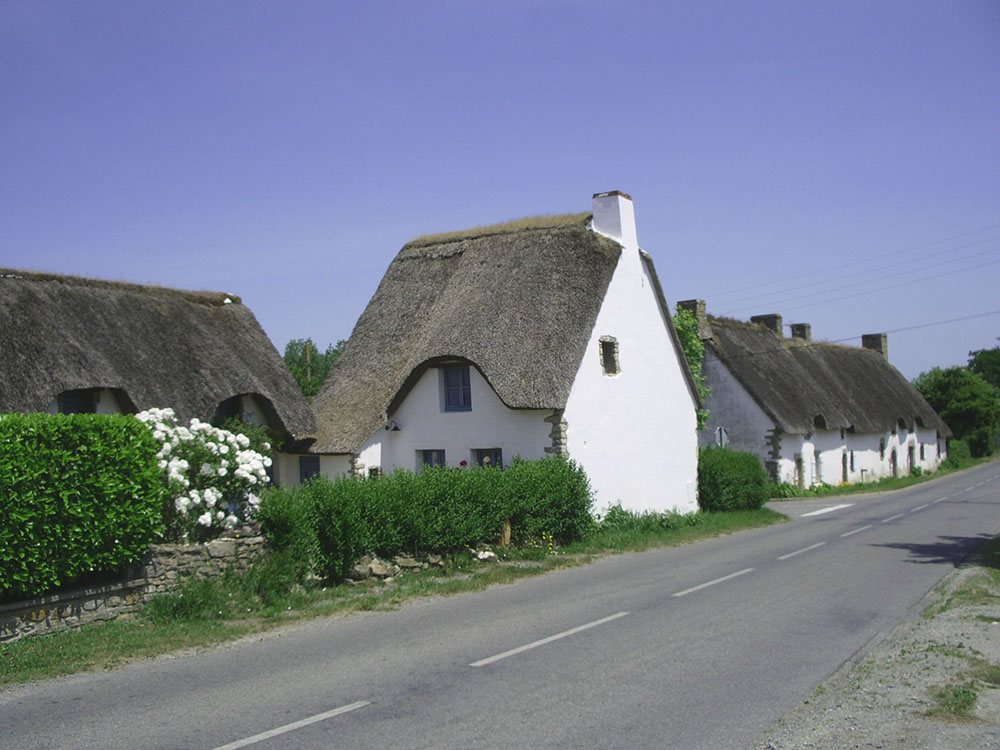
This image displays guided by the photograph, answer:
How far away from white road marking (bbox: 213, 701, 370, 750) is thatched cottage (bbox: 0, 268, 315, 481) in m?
10.4

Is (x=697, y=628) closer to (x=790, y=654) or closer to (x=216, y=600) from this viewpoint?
(x=790, y=654)

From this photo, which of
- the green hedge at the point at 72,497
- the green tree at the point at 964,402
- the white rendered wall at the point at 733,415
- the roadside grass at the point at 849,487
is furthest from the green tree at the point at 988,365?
the green hedge at the point at 72,497

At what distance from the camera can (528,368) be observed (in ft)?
67.6

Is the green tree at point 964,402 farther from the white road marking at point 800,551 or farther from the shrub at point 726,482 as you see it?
the white road marking at point 800,551

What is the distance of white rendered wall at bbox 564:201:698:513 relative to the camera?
71.1ft

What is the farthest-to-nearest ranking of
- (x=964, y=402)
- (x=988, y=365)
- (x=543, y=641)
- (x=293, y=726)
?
(x=988, y=365) → (x=964, y=402) → (x=543, y=641) → (x=293, y=726)

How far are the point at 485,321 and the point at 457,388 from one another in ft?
6.02

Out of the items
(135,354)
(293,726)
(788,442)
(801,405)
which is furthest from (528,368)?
(801,405)

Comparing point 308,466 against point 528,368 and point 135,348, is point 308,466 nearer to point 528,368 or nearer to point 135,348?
point 135,348

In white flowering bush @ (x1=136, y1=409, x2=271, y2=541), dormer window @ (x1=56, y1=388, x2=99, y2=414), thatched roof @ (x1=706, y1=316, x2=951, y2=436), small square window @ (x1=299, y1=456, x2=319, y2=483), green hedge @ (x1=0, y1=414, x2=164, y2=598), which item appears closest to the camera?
green hedge @ (x1=0, y1=414, x2=164, y2=598)

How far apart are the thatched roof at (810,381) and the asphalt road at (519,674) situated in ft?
75.9

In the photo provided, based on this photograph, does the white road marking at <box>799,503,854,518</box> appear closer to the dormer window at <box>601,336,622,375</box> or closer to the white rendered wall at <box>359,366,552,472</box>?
the dormer window at <box>601,336,622,375</box>

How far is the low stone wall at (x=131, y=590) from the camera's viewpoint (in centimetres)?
985

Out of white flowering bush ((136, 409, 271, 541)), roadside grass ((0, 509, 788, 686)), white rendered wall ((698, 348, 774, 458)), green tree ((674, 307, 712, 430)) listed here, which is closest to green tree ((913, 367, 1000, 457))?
white rendered wall ((698, 348, 774, 458))
